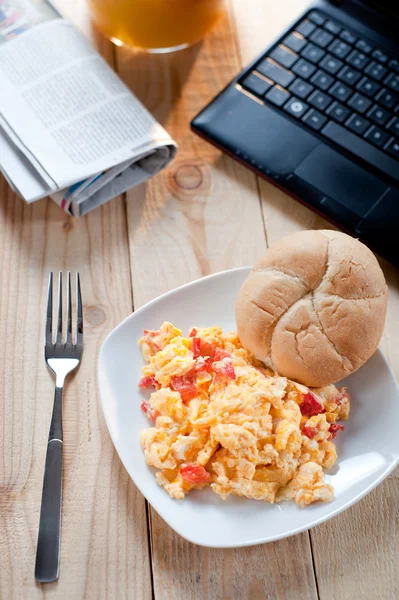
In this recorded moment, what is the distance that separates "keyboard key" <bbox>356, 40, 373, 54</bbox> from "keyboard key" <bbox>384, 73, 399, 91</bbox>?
8 centimetres

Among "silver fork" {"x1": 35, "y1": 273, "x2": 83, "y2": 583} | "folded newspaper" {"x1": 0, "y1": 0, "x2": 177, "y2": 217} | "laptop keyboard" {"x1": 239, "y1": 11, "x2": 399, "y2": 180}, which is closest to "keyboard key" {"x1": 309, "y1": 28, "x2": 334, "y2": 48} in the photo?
"laptop keyboard" {"x1": 239, "y1": 11, "x2": 399, "y2": 180}

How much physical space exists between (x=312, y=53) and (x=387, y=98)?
19 cm

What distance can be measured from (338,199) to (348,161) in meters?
0.09

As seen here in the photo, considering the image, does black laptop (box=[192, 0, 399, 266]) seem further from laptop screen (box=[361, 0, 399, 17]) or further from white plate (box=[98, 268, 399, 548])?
white plate (box=[98, 268, 399, 548])

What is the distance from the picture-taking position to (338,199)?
1378mm

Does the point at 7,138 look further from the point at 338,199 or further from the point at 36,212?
the point at 338,199

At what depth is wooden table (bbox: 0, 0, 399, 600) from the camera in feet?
3.67

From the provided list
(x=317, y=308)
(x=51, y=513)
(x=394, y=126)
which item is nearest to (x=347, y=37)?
(x=394, y=126)

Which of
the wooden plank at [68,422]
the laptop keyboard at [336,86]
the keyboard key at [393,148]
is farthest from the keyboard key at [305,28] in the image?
the wooden plank at [68,422]

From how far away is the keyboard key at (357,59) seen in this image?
1.48 metres

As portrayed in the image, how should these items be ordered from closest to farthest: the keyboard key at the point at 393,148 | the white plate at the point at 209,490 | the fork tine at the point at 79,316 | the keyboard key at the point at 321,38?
the white plate at the point at 209,490 → the fork tine at the point at 79,316 → the keyboard key at the point at 393,148 → the keyboard key at the point at 321,38

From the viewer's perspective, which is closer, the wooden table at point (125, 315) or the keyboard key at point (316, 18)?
the wooden table at point (125, 315)

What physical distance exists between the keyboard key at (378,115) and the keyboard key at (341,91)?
60 mm

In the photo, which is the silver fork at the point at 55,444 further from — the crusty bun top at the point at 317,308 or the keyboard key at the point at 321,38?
the keyboard key at the point at 321,38
